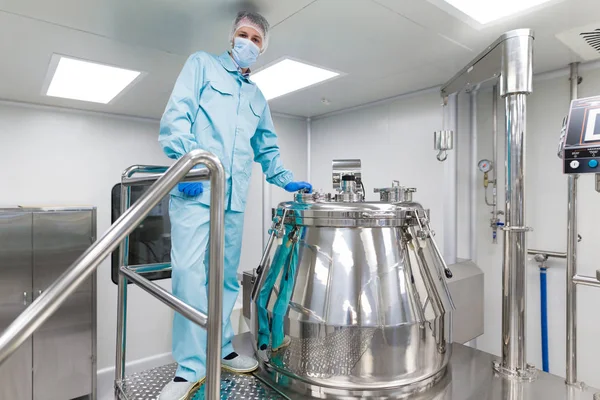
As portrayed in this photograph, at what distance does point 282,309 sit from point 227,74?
38.6 inches

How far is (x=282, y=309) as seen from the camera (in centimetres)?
133

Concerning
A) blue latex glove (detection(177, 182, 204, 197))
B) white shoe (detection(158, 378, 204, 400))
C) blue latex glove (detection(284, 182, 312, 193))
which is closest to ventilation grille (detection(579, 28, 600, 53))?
blue latex glove (detection(284, 182, 312, 193))

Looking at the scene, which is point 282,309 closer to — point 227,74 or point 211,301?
point 211,301

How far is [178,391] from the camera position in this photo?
1221 millimetres

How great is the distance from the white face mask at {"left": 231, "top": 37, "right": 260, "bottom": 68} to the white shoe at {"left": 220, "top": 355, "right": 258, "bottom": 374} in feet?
4.06

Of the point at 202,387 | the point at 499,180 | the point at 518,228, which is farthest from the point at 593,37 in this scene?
the point at 202,387

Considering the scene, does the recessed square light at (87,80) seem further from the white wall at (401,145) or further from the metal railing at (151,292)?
the white wall at (401,145)

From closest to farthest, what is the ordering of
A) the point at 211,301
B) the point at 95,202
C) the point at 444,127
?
the point at 211,301 → the point at 444,127 → the point at 95,202

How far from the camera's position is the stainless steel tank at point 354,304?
1.21m

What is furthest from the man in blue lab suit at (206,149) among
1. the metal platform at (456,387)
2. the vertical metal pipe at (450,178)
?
the vertical metal pipe at (450,178)

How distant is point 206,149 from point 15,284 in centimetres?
226

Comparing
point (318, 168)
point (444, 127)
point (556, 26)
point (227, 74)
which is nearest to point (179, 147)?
point (227, 74)

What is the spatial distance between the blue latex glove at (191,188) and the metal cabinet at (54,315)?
202 cm

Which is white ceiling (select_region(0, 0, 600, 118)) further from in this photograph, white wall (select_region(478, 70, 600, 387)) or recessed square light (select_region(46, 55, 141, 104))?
white wall (select_region(478, 70, 600, 387))
